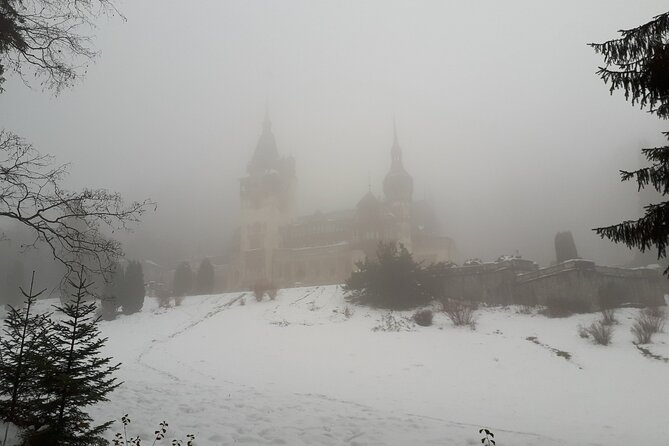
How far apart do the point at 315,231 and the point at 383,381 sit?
52.2 m

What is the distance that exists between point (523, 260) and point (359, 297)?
10823 millimetres

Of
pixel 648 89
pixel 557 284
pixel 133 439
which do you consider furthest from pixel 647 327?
pixel 133 439

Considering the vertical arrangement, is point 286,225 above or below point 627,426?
above

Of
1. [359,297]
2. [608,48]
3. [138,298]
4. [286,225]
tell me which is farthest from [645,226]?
[286,225]

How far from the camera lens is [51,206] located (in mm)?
7020

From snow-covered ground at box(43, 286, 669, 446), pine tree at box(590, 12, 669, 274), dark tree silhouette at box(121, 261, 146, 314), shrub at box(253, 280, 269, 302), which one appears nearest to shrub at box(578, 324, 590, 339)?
snow-covered ground at box(43, 286, 669, 446)

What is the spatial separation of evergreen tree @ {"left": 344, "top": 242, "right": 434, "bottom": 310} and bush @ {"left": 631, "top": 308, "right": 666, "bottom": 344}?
38.3ft

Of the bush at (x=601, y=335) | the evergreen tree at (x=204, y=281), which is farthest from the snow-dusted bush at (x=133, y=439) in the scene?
the evergreen tree at (x=204, y=281)

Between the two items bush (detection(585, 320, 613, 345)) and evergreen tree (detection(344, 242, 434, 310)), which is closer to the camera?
bush (detection(585, 320, 613, 345))

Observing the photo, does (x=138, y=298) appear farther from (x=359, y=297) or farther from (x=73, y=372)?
(x=73, y=372)

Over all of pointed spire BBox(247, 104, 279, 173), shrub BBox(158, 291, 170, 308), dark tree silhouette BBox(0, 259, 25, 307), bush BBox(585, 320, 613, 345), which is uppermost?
pointed spire BBox(247, 104, 279, 173)

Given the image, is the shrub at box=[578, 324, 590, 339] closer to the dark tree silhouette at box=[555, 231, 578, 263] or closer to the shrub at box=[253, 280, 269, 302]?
the dark tree silhouette at box=[555, 231, 578, 263]

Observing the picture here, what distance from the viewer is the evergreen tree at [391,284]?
27380mm

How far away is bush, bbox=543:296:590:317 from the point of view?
23.2 meters
